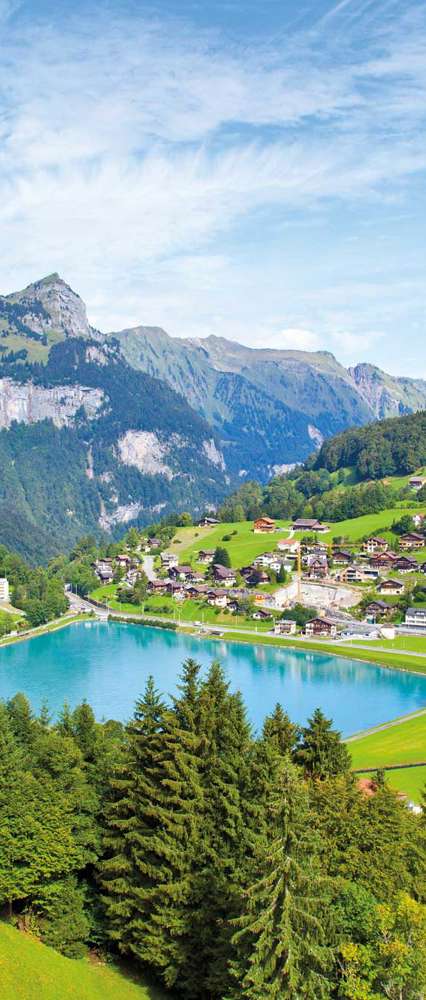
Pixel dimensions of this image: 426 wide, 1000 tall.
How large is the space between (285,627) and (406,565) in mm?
13993

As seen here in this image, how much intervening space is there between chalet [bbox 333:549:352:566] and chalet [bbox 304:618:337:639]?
13.9 m

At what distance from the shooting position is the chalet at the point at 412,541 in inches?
3339

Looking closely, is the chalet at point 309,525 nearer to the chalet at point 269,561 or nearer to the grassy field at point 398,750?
the chalet at point 269,561

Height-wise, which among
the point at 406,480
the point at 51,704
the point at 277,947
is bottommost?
the point at 51,704

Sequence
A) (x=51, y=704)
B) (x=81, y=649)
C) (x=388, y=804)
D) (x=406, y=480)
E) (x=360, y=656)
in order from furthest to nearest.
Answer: (x=406, y=480)
(x=81, y=649)
(x=360, y=656)
(x=51, y=704)
(x=388, y=804)

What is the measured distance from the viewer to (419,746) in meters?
38.9

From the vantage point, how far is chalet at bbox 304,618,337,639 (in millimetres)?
70500

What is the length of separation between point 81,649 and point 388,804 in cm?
5593

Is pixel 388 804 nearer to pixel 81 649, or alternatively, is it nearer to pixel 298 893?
pixel 298 893

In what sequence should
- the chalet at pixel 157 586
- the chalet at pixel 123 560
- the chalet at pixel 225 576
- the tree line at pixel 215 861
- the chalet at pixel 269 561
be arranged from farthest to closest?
the chalet at pixel 123 560, the chalet at pixel 157 586, the chalet at pixel 269 561, the chalet at pixel 225 576, the tree line at pixel 215 861

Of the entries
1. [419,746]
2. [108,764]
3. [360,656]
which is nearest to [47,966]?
[108,764]

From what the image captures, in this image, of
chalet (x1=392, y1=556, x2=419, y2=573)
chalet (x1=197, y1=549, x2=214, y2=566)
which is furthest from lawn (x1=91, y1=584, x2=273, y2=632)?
chalet (x1=392, y1=556, x2=419, y2=573)

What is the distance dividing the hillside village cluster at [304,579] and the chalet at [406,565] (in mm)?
89

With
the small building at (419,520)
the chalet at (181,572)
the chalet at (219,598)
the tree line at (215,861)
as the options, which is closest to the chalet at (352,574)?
the small building at (419,520)
